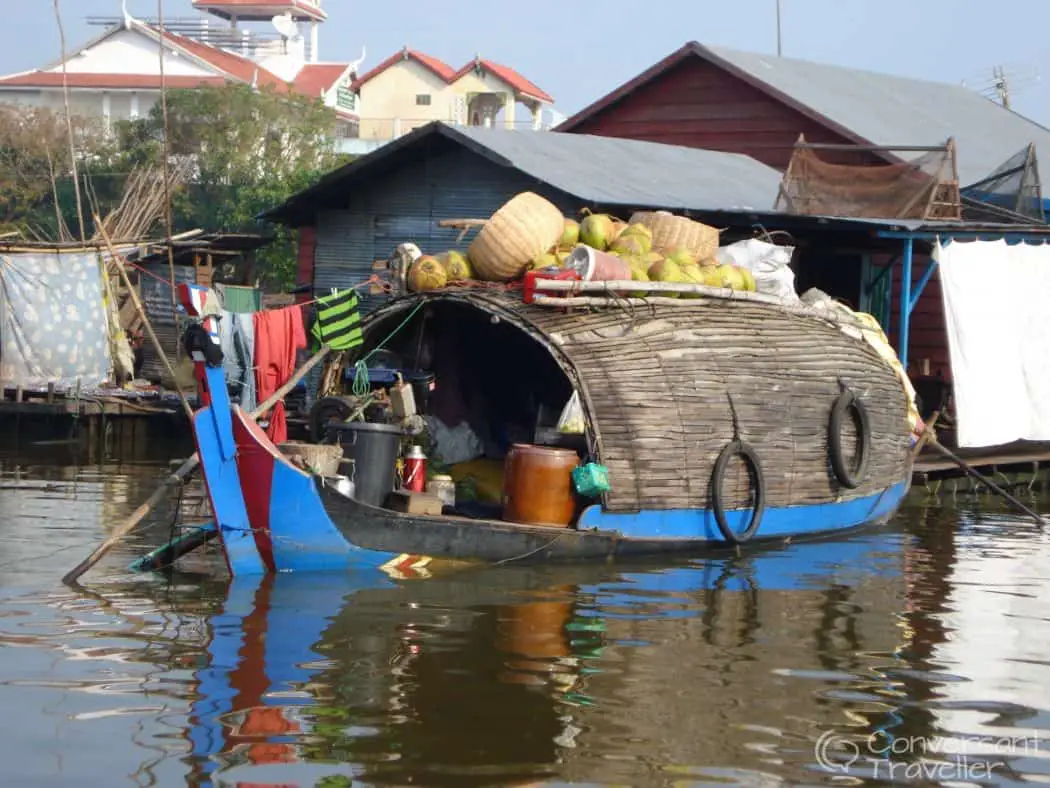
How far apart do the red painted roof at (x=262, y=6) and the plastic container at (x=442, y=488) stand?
2249 inches

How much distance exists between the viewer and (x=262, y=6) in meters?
65.2

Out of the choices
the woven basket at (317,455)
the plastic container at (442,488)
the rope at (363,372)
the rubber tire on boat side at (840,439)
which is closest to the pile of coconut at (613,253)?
the rope at (363,372)

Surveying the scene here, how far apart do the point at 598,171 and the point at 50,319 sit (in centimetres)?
748

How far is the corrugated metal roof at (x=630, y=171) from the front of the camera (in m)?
14.9

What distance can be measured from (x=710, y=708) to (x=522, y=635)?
5.36 ft

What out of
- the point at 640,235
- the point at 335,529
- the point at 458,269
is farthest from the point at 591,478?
the point at 640,235

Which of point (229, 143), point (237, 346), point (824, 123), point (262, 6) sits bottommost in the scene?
point (237, 346)

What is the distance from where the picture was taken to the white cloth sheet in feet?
47.6

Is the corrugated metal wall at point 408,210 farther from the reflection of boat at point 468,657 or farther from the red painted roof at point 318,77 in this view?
the red painted roof at point 318,77

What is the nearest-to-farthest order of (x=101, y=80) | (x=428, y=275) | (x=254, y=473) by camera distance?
(x=254, y=473), (x=428, y=275), (x=101, y=80)

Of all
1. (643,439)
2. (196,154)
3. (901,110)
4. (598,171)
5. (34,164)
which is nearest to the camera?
(643,439)

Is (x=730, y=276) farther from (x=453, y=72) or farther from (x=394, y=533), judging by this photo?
(x=453, y=72)

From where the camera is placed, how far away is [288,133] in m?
34.9

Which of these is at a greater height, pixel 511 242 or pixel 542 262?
pixel 511 242
